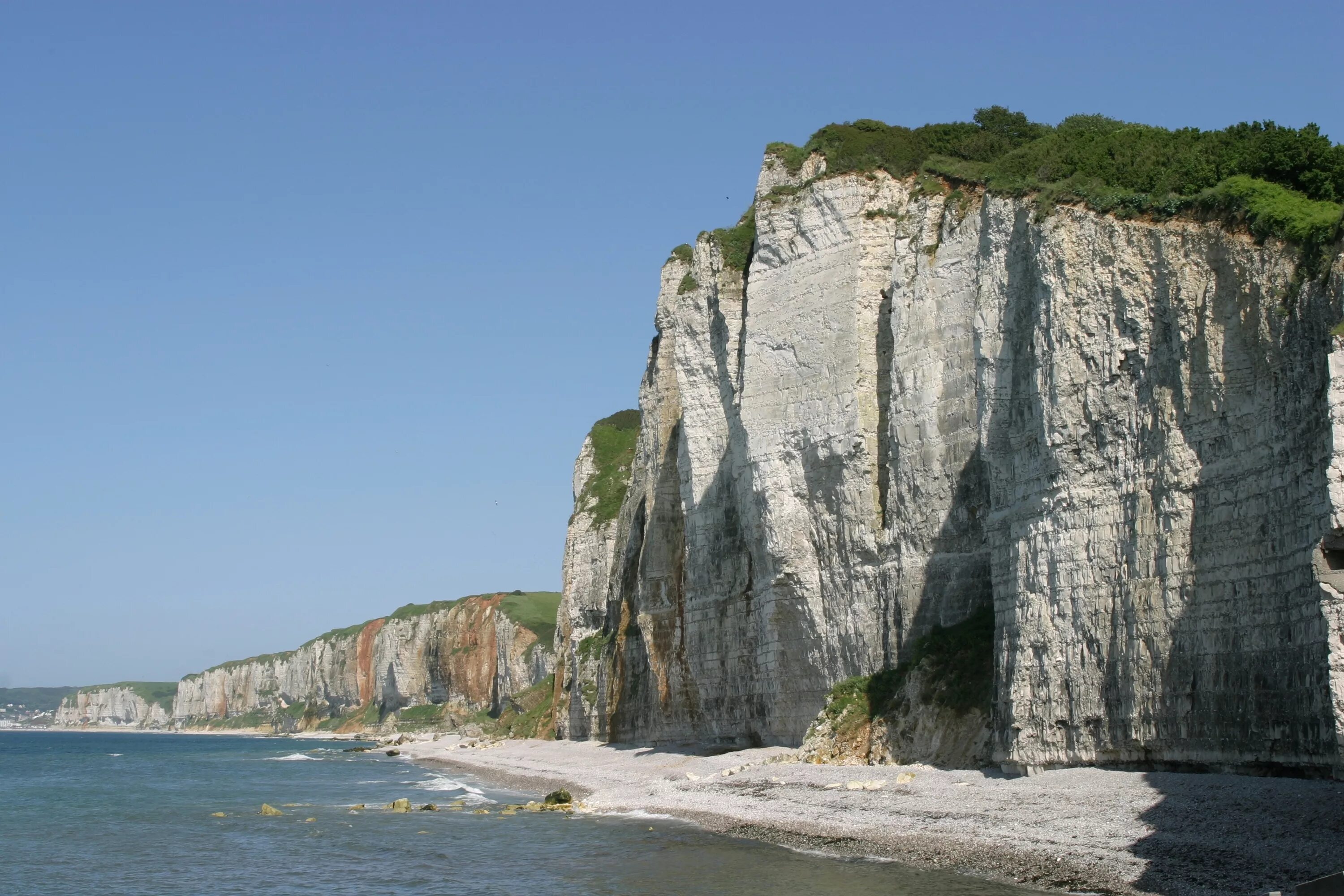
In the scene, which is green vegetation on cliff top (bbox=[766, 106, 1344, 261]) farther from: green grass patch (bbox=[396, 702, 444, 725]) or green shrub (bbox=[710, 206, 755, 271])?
green grass patch (bbox=[396, 702, 444, 725])

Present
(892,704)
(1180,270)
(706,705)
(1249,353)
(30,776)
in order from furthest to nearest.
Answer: (30,776), (706,705), (892,704), (1180,270), (1249,353)

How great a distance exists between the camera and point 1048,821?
66.2 feet

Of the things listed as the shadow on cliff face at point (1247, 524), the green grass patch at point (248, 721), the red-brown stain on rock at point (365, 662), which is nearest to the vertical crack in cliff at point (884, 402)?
the shadow on cliff face at point (1247, 524)

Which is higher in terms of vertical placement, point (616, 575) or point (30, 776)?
point (616, 575)

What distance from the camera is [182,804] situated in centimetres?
4200

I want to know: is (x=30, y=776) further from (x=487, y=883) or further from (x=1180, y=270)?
(x=1180, y=270)

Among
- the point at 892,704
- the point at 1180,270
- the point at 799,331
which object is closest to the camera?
the point at 1180,270

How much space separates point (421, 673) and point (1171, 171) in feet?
341

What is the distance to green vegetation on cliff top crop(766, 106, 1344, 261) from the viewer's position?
65.8ft

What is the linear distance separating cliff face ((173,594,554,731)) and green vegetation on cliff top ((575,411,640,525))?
21945 mm

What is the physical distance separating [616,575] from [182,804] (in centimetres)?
2023

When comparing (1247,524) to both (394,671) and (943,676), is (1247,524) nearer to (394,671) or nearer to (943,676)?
(943,676)

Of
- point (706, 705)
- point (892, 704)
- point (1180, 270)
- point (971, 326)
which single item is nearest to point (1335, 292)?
point (1180, 270)

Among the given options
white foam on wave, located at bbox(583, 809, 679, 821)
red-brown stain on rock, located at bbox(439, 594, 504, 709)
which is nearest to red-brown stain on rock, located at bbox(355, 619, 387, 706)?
red-brown stain on rock, located at bbox(439, 594, 504, 709)
